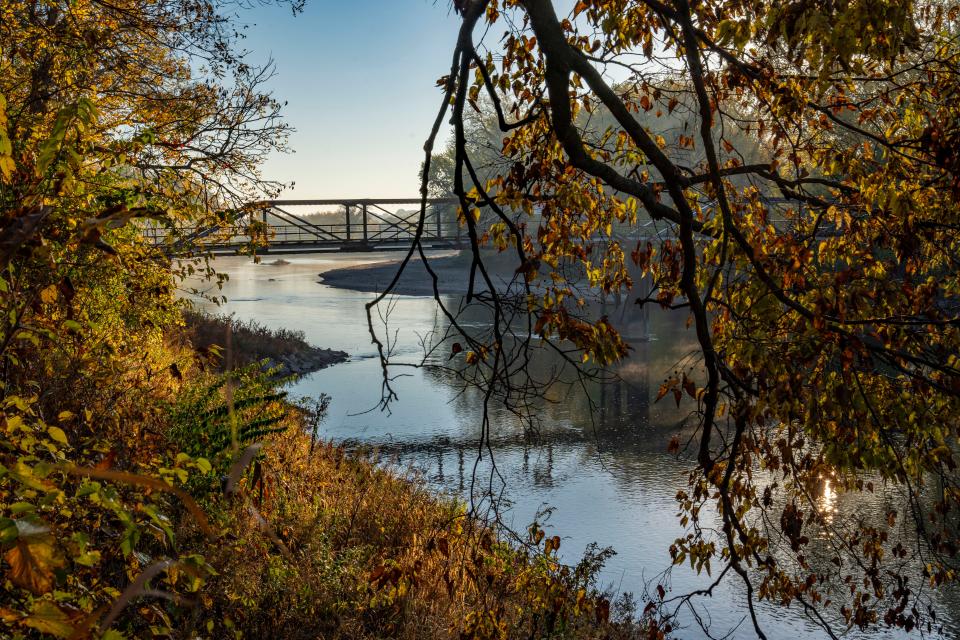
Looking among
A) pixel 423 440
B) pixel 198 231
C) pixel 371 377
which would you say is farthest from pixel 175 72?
pixel 371 377

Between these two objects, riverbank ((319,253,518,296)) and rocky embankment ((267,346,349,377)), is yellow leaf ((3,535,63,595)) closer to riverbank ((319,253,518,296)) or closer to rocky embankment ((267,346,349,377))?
rocky embankment ((267,346,349,377))

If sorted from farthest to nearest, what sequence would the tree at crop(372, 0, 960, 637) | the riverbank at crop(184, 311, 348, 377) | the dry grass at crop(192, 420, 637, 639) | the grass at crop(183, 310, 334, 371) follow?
the riverbank at crop(184, 311, 348, 377)
the grass at crop(183, 310, 334, 371)
the dry grass at crop(192, 420, 637, 639)
the tree at crop(372, 0, 960, 637)

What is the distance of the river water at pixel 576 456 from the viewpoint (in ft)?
36.9

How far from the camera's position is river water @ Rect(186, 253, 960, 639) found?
11.3 m

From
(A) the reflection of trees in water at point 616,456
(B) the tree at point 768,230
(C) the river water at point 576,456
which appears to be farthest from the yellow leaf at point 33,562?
(A) the reflection of trees in water at point 616,456

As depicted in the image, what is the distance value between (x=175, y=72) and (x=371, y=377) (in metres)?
12.3

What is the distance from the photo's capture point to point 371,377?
2408 centimetres

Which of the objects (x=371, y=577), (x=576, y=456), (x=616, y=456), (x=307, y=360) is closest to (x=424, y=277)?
(x=307, y=360)

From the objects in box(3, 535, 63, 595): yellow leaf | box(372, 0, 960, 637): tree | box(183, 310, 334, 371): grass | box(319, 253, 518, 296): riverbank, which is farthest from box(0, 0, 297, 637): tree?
box(319, 253, 518, 296): riverbank

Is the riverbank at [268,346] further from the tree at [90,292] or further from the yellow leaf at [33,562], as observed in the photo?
the yellow leaf at [33,562]

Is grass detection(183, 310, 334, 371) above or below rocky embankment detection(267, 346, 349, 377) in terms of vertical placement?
above

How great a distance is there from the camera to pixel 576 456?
16562 millimetres

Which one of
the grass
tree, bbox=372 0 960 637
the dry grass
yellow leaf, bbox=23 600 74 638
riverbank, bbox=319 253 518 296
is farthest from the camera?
riverbank, bbox=319 253 518 296

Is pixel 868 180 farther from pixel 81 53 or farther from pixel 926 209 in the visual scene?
pixel 81 53
